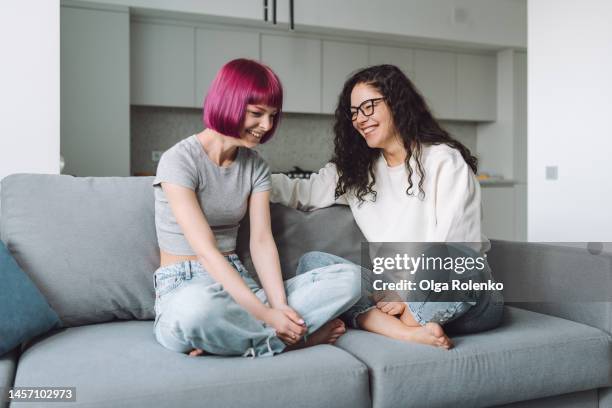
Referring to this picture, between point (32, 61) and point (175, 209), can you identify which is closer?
point (175, 209)

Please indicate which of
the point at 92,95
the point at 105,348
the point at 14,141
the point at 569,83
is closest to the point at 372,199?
the point at 105,348

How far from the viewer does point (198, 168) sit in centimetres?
172

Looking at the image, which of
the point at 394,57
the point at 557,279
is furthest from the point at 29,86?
the point at 394,57

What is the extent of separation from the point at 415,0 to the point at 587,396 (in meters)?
4.47

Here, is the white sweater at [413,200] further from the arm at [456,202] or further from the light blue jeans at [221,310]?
the light blue jeans at [221,310]

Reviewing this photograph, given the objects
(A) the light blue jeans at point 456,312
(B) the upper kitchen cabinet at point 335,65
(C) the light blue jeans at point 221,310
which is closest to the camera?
(C) the light blue jeans at point 221,310

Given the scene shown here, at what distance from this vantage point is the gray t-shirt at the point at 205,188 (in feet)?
5.55

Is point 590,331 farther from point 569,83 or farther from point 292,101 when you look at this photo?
point 292,101

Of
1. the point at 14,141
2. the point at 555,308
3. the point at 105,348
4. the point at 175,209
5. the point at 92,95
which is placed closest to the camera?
the point at 105,348

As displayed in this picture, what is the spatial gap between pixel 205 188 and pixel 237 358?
543mm

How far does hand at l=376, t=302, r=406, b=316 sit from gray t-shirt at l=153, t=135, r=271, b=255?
0.52 m

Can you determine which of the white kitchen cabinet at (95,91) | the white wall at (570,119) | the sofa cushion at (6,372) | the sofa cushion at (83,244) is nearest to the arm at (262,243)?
the sofa cushion at (83,244)

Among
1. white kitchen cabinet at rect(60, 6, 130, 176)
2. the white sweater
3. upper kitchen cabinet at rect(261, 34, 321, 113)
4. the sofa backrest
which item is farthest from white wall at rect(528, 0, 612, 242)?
white kitchen cabinet at rect(60, 6, 130, 176)
